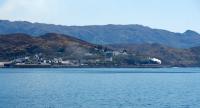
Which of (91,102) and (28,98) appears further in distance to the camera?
(28,98)

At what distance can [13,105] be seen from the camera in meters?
51.2

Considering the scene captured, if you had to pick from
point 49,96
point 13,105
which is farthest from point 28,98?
point 13,105

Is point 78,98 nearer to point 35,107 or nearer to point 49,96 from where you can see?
point 49,96

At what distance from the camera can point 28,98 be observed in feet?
193

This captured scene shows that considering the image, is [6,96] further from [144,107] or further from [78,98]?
[144,107]

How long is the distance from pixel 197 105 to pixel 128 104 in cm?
687

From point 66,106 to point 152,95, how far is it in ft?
54.9

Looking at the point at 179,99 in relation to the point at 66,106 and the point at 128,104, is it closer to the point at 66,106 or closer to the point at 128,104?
the point at 128,104

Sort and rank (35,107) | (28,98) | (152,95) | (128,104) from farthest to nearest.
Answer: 1. (152,95)
2. (28,98)
3. (128,104)
4. (35,107)

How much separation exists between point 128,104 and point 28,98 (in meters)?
12.2

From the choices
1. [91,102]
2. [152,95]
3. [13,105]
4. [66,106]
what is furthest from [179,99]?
[13,105]

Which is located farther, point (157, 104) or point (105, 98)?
point (105, 98)

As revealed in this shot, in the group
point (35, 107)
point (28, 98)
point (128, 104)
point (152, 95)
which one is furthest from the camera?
point (152, 95)

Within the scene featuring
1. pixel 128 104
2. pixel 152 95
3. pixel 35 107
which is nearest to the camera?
pixel 35 107
